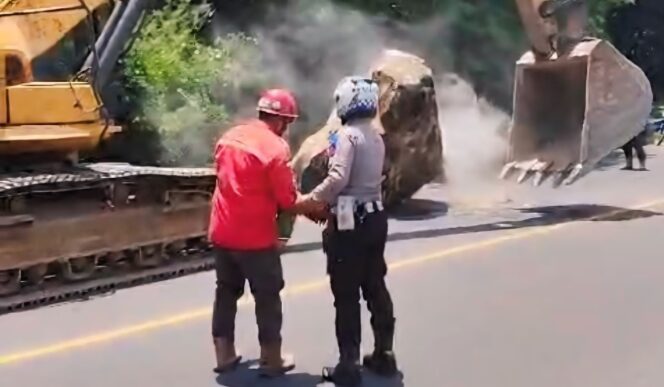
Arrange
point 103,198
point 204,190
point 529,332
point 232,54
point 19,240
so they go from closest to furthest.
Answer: point 529,332 < point 19,240 < point 103,198 < point 204,190 < point 232,54

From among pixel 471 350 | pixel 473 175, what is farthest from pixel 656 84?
pixel 471 350

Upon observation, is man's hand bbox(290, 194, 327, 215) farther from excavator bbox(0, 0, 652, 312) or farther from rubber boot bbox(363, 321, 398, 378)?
excavator bbox(0, 0, 652, 312)

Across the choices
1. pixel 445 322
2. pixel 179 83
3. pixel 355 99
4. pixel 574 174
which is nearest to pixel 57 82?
pixel 445 322

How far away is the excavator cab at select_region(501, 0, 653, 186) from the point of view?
1476 cm

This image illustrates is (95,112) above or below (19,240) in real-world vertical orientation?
above

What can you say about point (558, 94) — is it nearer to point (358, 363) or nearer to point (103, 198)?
point (103, 198)

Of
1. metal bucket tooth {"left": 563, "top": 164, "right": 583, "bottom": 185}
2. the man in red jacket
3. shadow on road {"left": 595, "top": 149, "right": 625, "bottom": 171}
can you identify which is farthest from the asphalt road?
shadow on road {"left": 595, "top": 149, "right": 625, "bottom": 171}

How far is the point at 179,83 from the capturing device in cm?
1911

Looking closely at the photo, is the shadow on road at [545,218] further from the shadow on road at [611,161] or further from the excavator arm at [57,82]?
the shadow on road at [611,161]

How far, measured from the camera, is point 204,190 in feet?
38.9

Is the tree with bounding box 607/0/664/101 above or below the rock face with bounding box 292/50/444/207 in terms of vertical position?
above

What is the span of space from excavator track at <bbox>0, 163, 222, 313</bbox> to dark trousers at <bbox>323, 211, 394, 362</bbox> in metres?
3.70

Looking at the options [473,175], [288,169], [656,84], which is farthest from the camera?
[656,84]

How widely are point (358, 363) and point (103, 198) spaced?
4384mm
